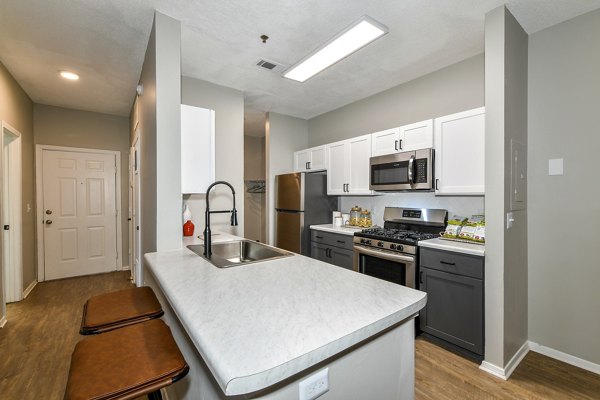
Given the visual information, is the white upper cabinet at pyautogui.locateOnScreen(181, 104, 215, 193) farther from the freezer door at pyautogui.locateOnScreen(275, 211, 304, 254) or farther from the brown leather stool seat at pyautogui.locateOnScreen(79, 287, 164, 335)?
the freezer door at pyautogui.locateOnScreen(275, 211, 304, 254)

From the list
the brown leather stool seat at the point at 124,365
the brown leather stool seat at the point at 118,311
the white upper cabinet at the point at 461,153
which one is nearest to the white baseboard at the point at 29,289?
the brown leather stool seat at the point at 118,311

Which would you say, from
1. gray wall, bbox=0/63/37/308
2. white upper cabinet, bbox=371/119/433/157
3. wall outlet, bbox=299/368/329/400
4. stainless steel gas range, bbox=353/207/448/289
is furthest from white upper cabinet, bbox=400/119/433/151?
gray wall, bbox=0/63/37/308

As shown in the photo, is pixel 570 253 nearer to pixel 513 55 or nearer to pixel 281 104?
pixel 513 55

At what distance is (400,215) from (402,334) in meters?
2.34

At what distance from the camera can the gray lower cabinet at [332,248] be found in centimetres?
330

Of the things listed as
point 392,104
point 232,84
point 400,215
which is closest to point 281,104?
point 232,84

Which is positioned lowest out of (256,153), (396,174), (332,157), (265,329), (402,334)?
(402,334)

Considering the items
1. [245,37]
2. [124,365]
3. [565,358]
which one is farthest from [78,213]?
[565,358]

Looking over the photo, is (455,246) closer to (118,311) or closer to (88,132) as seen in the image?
(118,311)

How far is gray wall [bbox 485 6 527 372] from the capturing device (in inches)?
79.7

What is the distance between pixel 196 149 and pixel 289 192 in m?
1.82

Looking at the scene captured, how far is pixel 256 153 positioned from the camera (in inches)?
258

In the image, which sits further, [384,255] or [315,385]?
[384,255]

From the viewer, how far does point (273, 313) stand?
0.93m
